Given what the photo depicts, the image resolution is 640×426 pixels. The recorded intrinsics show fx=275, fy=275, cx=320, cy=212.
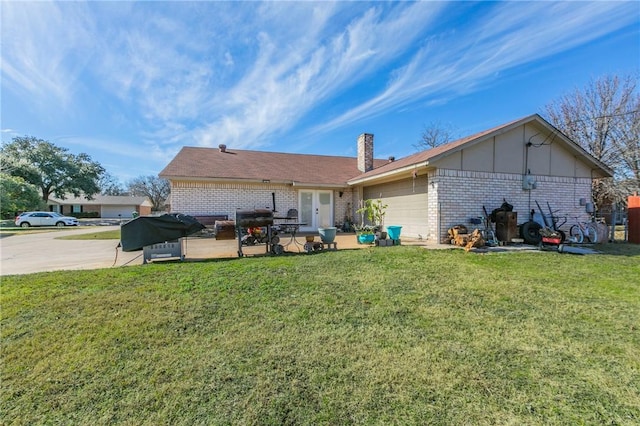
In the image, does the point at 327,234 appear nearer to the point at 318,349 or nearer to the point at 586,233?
the point at 318,349

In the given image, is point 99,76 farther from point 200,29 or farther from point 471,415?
point 471,415

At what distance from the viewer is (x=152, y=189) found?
57.3 meters

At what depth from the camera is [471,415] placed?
6.51 feet

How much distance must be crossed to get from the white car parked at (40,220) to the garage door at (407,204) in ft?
94.4

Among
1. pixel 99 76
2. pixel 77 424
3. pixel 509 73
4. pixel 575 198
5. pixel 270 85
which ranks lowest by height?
pixel 77 424

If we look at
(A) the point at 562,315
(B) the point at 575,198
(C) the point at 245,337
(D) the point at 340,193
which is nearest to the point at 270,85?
(D) the point at 340,193

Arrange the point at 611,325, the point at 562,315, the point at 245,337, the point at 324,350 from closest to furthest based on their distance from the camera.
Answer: the point at 324,350
the point at 245,337
the point at 611,325
the point at 562,315

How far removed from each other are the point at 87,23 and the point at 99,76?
1959mm

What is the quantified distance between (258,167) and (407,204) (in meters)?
8.09

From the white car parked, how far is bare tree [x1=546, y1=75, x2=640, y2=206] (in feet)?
134

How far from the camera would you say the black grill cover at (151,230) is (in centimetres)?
623

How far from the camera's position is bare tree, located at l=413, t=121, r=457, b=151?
29323mm

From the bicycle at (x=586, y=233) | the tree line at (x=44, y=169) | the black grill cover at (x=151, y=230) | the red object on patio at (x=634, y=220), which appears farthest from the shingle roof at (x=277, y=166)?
the tree line at (x=44, y=169)

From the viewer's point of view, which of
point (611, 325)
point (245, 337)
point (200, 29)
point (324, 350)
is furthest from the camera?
point (200, 29)
